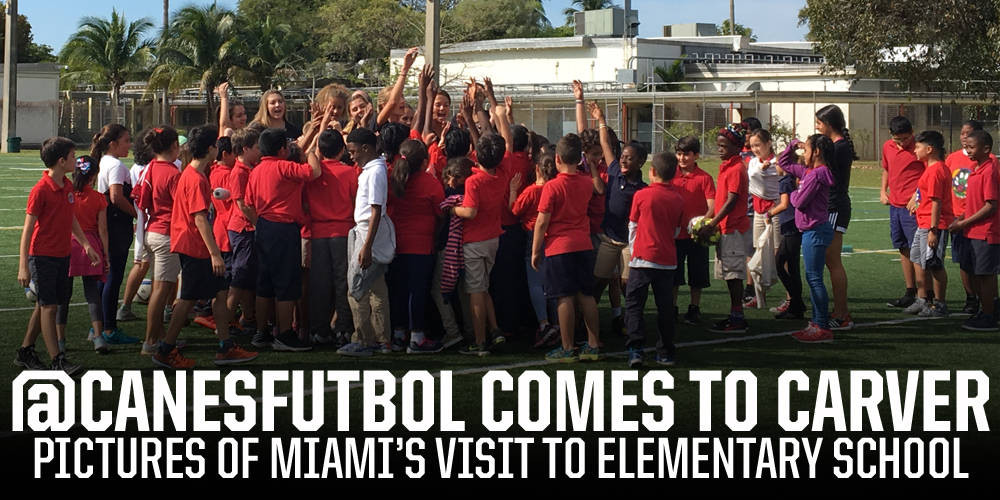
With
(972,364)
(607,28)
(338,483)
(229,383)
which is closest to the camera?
(338,483)

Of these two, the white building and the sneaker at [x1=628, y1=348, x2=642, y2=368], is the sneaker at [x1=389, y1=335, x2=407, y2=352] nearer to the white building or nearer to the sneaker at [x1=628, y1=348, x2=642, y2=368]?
the sneaker at [x1=628, y1=348, x2=642, y2=368]

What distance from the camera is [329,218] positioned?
9.12 meters

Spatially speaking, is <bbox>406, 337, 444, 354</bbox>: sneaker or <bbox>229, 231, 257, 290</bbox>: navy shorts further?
<bbox>229, 231, 257, 290</bbox>: navy shorts

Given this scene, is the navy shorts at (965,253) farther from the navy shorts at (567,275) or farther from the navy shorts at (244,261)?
the navy shorts at (244,261)

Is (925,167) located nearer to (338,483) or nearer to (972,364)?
(972,364)

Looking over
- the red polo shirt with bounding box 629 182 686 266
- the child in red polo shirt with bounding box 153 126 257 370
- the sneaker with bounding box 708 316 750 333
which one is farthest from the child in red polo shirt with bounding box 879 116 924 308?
the child in red polo shirt with bounding box 153 126 257 370

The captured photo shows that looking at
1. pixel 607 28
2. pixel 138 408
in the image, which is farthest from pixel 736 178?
pixel 607 28

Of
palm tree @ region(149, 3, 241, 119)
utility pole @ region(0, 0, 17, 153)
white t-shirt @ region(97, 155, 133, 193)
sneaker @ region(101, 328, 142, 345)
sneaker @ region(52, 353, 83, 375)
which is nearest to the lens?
sneaker @ region(52, 353, 83, 375)

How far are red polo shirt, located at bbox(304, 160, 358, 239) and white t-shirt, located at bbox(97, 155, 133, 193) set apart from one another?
5.31 feet

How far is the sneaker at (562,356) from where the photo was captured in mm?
8906

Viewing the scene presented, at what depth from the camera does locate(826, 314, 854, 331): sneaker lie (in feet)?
34.5

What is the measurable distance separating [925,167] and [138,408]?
26.2ft

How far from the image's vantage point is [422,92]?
10.1 meters

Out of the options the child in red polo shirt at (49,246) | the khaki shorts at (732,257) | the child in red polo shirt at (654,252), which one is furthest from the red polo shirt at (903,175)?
the child in red polo shirt at (49,246)
